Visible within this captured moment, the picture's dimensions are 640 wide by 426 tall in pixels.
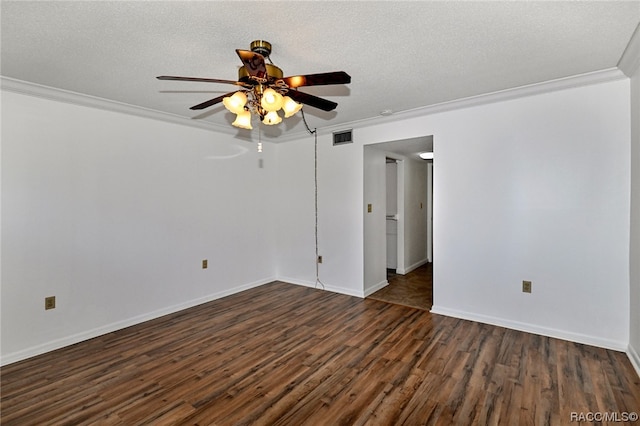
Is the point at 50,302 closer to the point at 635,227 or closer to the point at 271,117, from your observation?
the point at 271,117

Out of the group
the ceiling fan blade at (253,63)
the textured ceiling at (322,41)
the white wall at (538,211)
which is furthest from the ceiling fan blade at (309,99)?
the white wall at (538,211)

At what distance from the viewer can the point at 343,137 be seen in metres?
4.30

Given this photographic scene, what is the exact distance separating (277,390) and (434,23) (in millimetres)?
2578

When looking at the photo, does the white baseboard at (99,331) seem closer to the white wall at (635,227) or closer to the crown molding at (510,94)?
the crown molding at (510,94)

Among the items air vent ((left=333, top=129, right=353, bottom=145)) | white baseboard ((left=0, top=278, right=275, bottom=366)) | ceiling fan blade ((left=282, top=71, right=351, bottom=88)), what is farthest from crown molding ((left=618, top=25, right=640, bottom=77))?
white baseboard ((left=0, top=278, right=275, bottom=366))

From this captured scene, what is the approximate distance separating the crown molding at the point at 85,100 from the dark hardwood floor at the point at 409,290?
331 cm

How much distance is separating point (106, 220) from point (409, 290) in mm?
3832

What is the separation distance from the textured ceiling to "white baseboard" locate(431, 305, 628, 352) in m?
2.28

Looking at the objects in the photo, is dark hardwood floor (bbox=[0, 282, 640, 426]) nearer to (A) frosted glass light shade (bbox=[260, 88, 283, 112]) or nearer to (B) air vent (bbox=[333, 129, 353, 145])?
(A) frosted glass light shade (bbox=[260, 88, 283, 112])

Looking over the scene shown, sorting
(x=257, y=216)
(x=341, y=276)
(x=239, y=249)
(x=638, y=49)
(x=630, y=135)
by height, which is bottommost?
(x=341, y=276)

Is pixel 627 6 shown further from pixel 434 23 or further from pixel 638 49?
pixel 434 23

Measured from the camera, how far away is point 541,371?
236 cm

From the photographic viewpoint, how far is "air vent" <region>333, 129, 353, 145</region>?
167 inches

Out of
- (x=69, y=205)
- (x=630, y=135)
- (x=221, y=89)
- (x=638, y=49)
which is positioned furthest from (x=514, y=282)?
(x=69, y=205)
